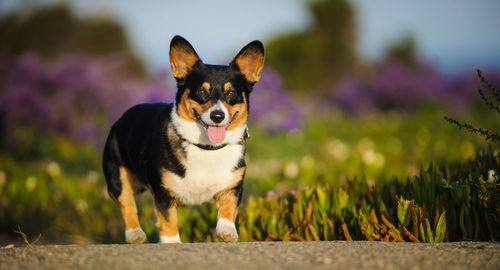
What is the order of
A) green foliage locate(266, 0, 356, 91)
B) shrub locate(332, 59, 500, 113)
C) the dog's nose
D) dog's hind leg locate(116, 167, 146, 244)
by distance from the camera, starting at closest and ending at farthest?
the dog's nose < dog's hind leg locate(116, 167, 146, 244) < shrub locate(332, 59, 500, 113) < green foliage locate(266, 0, 356, 91)

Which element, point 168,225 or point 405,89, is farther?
point 405,89

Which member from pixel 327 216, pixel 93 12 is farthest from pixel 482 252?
pixel 93 12

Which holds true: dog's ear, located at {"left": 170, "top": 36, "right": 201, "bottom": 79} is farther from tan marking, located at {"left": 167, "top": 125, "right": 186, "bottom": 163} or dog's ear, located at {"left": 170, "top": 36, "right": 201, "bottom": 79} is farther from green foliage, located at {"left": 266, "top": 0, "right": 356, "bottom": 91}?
green foliage, located at {"left": 266, "top": 0, "right": 356, "bottom": 91}

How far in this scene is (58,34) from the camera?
62.3ft

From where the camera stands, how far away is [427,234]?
364 centimetres

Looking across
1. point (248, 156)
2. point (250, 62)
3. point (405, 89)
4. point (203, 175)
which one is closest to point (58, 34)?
point (248, 156)

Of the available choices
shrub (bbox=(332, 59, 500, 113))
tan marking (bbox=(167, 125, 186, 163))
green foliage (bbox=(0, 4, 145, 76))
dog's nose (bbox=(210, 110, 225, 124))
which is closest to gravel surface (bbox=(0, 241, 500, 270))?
tan marking (bbox=(167, 125, 186, 163))

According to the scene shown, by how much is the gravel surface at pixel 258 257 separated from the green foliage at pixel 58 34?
10440 mm

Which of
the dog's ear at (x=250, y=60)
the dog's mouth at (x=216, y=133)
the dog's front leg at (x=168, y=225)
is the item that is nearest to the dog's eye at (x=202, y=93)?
the dog's mouth at (x=216, y=133)

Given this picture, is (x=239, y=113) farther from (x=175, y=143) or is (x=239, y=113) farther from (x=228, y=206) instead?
(x=228, y=206)

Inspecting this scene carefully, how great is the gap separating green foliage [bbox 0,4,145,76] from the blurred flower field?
2.87m

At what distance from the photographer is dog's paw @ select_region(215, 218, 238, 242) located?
11.9ft

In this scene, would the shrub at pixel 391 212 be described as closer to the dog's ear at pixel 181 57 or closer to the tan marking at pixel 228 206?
the tan marking at pixel 228 206

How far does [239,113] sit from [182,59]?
2.23 ft
